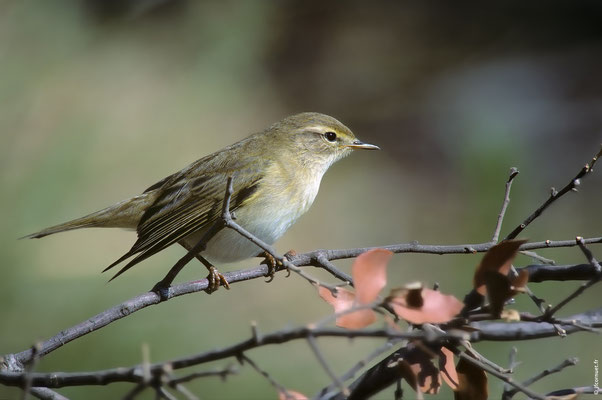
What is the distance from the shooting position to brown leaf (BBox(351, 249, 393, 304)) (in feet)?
3.31

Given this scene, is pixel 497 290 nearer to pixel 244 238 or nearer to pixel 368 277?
pixel 368 277

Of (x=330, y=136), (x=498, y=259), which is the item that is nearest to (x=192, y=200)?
(x=330, y=136)

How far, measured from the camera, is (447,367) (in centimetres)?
108

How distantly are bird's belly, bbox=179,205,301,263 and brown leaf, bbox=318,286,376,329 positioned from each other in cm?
123

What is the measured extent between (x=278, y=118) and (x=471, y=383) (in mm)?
4245

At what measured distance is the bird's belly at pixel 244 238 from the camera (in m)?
2.36

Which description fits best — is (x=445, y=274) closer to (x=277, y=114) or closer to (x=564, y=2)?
(x=277, y=114)

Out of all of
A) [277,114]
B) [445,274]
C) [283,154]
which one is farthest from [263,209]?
[277,114]

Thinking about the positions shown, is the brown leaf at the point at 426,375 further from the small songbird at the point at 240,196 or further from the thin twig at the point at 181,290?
the small songbird at the point at 240,196

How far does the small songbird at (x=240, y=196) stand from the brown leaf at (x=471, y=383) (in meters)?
1.10

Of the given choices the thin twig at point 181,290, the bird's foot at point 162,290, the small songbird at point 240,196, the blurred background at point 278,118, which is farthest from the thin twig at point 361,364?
the blurred background at point 278,118

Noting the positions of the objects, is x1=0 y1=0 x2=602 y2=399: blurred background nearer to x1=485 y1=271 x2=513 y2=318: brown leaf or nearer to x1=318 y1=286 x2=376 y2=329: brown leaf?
x1=318 y1=286 x2=376 y2=329: brown leaf

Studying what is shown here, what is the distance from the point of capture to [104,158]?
13.8 feet

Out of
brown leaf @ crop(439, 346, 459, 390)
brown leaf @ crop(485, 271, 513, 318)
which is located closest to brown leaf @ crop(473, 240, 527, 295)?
brown leaf @ crop(485, 271, 513, 318)
